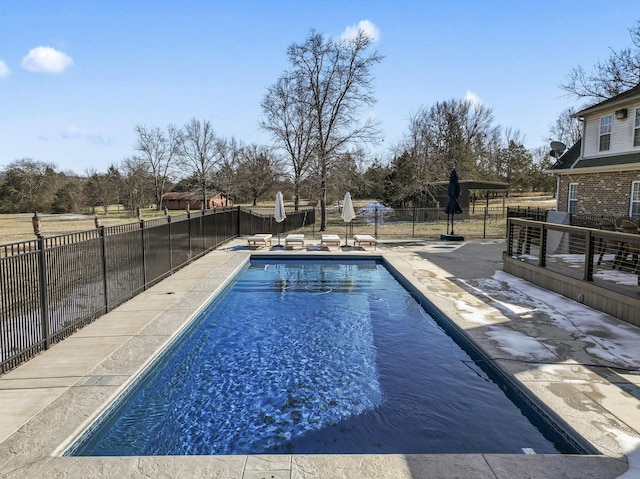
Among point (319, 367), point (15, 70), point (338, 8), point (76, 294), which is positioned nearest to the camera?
point (319, 367)

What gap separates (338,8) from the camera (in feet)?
44.6

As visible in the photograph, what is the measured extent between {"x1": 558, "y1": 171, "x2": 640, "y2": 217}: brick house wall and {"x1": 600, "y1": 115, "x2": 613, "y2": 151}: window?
106cm

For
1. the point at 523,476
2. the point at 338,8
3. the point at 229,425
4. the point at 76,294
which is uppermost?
the point at 338,8

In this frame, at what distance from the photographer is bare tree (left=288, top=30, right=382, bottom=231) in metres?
24.1

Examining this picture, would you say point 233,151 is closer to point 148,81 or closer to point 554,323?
point 148,81

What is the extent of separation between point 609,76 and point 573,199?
1423cm

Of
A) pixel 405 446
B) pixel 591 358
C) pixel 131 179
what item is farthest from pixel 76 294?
pixel 131 179

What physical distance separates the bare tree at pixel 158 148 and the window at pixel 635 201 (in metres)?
44.0

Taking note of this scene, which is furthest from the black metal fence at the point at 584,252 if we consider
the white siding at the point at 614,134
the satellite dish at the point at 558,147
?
the satellite dish at the point at 558,147

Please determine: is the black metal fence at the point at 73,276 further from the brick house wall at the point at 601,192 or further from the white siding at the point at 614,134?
the white siding at the point at 614,134

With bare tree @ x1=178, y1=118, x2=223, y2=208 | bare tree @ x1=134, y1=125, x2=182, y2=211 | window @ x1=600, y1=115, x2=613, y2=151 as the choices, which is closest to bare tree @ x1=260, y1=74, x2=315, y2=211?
window @ x1=600, y1=115, x2=613, y2=151

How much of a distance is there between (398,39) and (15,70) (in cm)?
1341

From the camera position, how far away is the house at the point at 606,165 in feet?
47.2

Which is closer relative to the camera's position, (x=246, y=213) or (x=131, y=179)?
(x=246, y=213)
